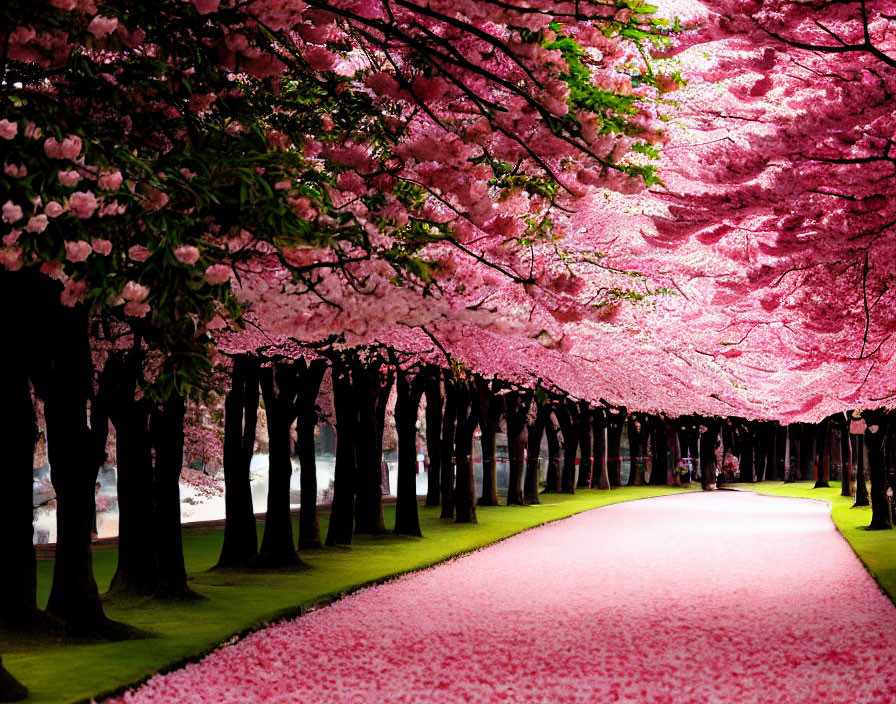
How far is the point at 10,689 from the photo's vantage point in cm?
894

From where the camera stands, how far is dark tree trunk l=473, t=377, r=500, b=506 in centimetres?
3335

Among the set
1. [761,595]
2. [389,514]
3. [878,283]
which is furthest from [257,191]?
[389,514]

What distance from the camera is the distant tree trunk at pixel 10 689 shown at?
29.1 feet

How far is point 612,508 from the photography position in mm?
42562

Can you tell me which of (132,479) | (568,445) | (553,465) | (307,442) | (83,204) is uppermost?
(83,204)

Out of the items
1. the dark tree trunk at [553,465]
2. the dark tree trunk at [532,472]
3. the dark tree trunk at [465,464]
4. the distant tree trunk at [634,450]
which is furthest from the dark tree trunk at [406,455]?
the distant tree trunk at [634,450]

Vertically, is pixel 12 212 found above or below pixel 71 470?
above

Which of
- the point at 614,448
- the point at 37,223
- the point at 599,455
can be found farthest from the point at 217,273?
the point at 614,448

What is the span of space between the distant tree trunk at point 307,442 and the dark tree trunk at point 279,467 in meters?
0.20

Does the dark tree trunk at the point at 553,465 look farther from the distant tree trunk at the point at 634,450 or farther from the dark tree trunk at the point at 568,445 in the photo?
the distant tree trunk at the point at 634,450

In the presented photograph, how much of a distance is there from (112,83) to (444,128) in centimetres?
289

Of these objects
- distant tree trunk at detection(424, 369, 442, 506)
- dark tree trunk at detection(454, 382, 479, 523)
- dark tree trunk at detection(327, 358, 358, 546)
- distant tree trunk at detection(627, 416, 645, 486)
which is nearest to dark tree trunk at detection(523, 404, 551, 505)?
distant tree trunk at detection(424, 369, 442, 506)

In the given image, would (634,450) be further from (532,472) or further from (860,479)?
(860,479)

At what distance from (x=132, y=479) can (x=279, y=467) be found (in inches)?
209
